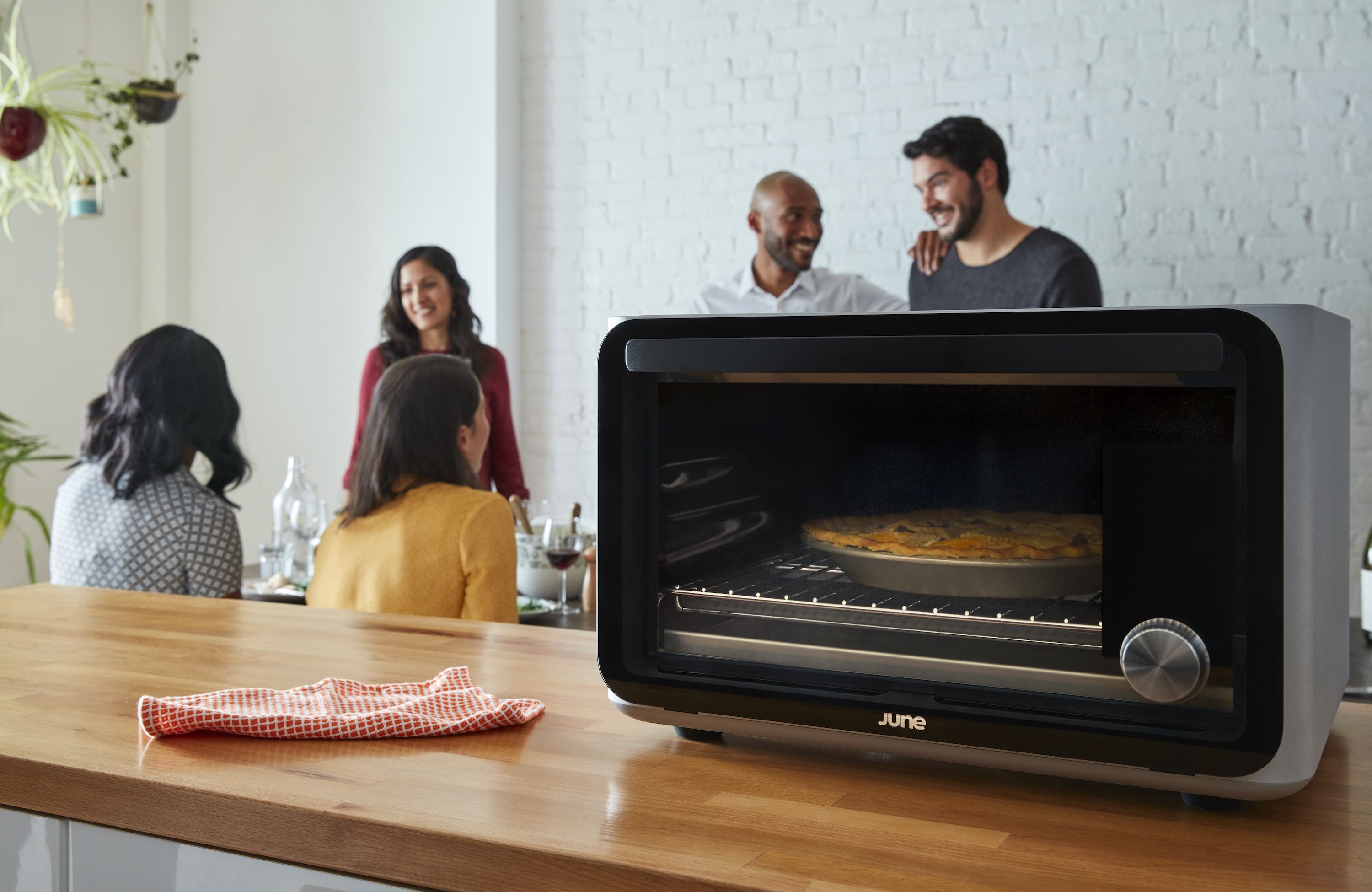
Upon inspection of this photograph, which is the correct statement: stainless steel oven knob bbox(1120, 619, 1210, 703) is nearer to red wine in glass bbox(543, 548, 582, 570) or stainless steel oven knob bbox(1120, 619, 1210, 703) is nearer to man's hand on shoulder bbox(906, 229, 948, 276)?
red wine in glass bbox(543, 548, 582, 570)

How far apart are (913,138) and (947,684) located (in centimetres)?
328

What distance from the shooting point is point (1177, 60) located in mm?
3389

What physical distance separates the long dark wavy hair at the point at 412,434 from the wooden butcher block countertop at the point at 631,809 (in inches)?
38.5

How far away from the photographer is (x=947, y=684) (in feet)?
2.37

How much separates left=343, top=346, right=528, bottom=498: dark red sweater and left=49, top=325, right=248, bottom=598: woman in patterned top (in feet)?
3.41

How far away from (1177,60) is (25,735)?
349 centimetres

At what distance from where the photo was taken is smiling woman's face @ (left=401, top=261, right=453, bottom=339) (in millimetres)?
3211

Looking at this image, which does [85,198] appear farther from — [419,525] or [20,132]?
[419,525]

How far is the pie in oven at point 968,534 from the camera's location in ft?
2.35

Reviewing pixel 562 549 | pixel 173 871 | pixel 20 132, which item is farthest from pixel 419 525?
pixel 20 132

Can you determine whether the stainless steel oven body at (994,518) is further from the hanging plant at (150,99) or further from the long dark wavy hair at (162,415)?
the hanging plant at (150,99)

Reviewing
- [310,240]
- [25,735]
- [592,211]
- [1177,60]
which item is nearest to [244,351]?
[310,240]

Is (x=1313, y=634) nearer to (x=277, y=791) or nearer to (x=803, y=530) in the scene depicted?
(x=803, y=530)

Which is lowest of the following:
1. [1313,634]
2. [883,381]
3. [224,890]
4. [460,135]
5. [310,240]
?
[224,890]
